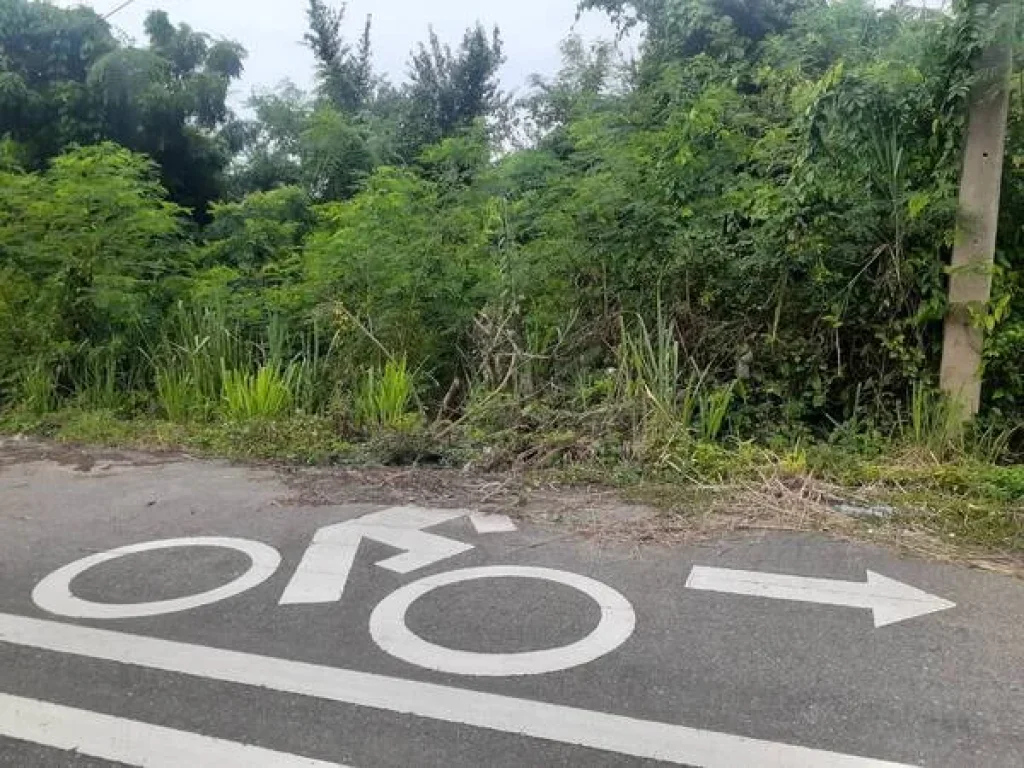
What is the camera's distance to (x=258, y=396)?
6570 millimetres

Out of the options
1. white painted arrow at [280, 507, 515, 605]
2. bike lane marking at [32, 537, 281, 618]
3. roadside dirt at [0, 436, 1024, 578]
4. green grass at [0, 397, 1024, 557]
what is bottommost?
bike lane marking at [32, 537, 281, 618]

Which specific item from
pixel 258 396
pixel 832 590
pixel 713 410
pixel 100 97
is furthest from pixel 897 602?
pixel 100 97

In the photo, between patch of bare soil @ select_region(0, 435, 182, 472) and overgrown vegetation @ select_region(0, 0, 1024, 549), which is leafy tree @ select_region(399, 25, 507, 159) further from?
patch of bare soil @ select_region(0, 435, 182, 472)

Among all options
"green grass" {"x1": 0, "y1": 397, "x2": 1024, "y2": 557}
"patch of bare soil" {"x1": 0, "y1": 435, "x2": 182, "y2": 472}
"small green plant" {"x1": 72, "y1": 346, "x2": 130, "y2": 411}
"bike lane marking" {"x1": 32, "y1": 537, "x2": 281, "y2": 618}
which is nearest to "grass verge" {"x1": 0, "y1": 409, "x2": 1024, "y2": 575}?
"green grass" {"x1": 0, "y1": 397, "x2": 1024, "y2": 557}

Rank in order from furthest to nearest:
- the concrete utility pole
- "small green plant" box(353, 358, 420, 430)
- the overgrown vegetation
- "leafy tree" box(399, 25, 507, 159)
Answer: "leafy tree" box(399, 25, 507, 159) → "small green plant" box(353, 358, 420, 430) → the overgrown vegetation → the concrete utility pole

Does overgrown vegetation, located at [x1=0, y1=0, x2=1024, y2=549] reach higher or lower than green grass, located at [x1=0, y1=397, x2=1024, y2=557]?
higher

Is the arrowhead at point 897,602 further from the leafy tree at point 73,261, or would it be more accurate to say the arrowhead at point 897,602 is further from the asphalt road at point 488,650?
the leafy tree at point 73,261

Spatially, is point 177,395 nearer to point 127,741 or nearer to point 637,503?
point 637,503

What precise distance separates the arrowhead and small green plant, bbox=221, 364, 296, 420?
15.6 ft

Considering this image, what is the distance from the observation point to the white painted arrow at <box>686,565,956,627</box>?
3.04 meters

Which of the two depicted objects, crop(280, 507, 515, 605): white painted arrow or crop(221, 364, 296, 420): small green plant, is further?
crop(221, 364, 296, 420): small green plant

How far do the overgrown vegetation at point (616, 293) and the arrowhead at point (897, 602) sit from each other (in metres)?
0.81

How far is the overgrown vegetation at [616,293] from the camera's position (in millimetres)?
5117

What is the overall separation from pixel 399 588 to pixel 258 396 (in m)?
3.71
